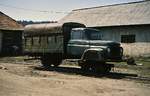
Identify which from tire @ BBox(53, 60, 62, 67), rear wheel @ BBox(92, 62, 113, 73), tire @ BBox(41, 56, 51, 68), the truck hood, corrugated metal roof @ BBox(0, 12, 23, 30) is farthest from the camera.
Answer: corrugated metal roof @ BBox(0, 12, 23, 30)

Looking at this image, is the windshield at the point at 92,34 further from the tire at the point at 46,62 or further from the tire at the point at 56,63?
the tire at the point at 46,62

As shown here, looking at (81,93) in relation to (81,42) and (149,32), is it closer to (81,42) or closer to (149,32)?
(81,42)

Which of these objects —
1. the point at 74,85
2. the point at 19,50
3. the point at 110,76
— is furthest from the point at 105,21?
the point at 74,85

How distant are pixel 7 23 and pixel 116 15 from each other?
45.6ft

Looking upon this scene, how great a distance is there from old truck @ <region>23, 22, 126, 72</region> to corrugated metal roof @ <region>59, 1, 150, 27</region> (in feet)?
38.7

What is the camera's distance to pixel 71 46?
2081cm

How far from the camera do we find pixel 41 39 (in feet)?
76.3

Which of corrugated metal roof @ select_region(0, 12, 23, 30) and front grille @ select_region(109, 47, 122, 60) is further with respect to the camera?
corrugated metal roof @ select_region(0, 12, 23, 30)

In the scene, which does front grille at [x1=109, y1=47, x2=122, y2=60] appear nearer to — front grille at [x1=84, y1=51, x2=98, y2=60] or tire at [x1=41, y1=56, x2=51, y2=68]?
front grille at [x1=84, y1=51, x2=98, y2=60]

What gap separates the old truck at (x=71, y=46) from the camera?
18969 millimetres

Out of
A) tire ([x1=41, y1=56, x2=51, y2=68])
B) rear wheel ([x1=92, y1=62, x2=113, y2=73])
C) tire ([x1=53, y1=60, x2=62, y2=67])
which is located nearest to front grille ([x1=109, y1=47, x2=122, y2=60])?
rear wheel ([x1=92, y1=62, x2=113, y2=73])

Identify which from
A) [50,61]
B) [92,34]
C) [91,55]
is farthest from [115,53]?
[50,61]

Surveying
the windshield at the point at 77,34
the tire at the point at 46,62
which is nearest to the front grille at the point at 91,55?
the windshield at the point at 77,34

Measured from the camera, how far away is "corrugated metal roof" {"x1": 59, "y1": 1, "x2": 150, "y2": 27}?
108 feet
